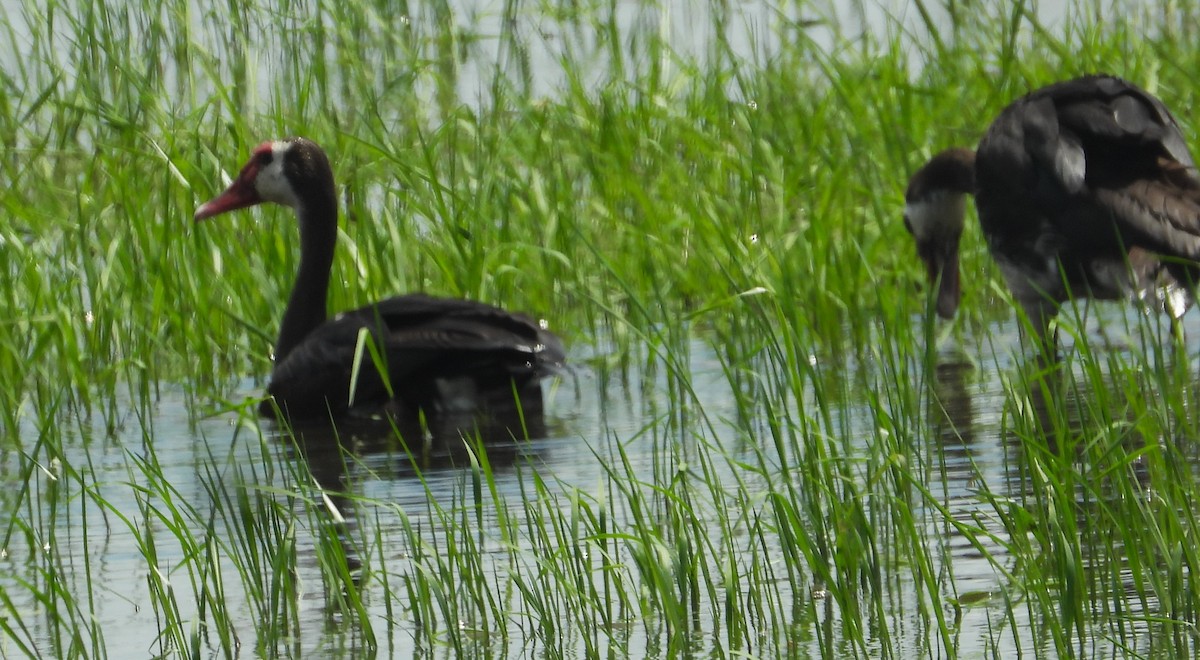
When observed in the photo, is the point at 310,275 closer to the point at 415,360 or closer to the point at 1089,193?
the point at 415,360

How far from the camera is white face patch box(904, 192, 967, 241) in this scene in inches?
296

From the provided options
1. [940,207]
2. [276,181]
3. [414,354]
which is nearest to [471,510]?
[414,354]

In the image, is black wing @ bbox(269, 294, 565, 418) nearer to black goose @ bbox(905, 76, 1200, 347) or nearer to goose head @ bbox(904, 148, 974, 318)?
black goose @ bbox(905, 76, 1200, 347)

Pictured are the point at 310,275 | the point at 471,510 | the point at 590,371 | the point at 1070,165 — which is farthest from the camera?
the point at 310,275

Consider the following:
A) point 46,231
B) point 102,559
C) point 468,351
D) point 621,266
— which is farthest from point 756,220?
point 102,559

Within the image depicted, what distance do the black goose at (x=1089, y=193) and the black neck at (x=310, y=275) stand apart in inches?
84.3

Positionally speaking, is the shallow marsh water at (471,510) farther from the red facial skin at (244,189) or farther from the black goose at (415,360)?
the red facial skin at (244,189)

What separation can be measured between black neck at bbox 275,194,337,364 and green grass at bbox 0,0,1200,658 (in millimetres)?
139

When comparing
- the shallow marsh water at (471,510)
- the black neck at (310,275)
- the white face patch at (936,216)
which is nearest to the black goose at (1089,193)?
the shallow marsh water at (471,510)

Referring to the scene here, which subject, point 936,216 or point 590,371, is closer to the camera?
point 590,371

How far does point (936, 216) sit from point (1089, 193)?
1262 millimetres

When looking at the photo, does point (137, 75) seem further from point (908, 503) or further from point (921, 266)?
point (908, 503)

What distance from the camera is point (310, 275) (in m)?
7.32

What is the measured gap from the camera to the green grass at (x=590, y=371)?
394 cm
